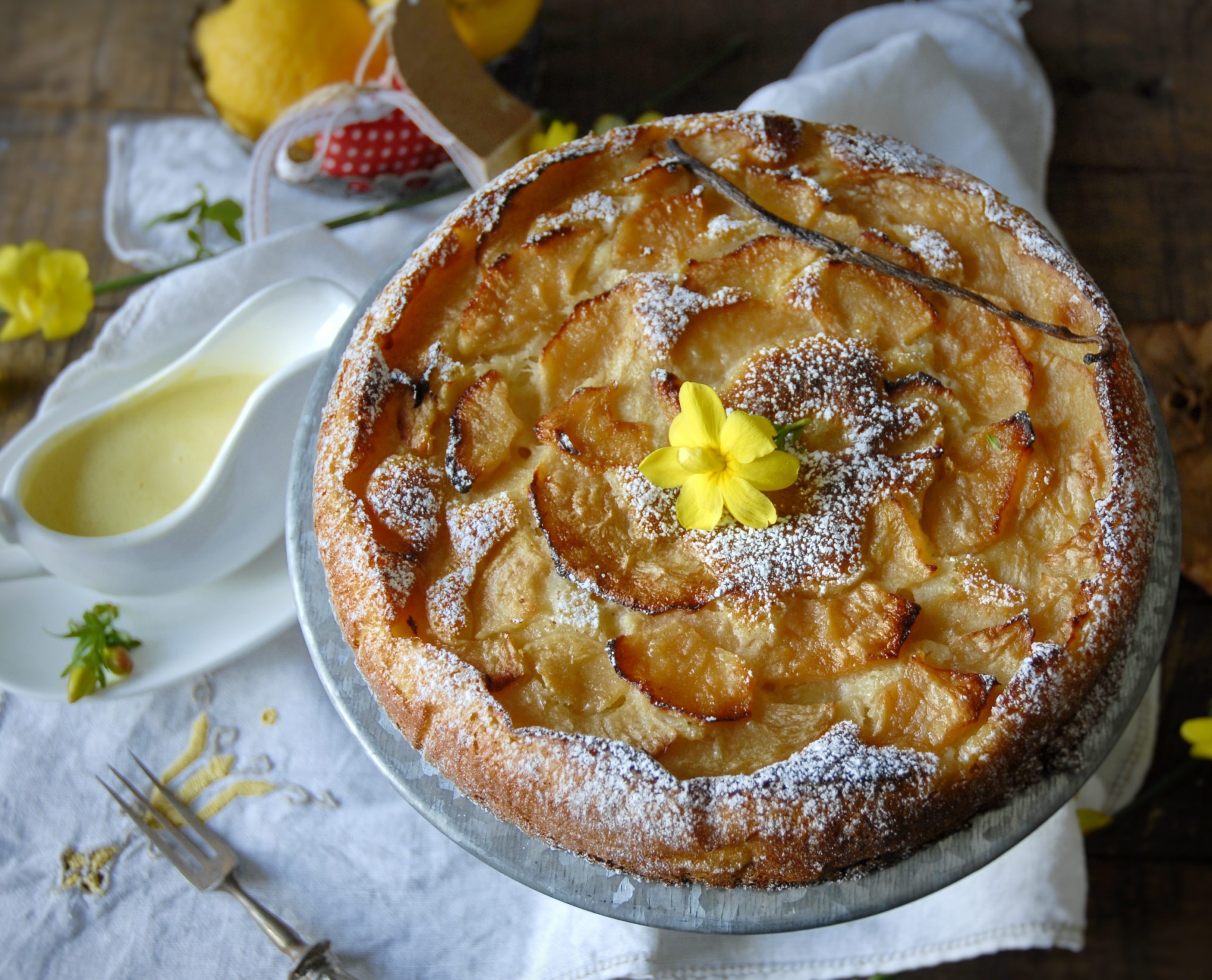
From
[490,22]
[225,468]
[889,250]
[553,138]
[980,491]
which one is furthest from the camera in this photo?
[490,22]

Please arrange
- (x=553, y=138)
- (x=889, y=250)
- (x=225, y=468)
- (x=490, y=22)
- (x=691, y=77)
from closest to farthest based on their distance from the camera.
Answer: (x=889, y=250) → (x=225, y=468) → (x=553, y=138) → (x=490, y=22) → (x=691, y=77)

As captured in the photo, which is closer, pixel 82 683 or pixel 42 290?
pixel 82 683

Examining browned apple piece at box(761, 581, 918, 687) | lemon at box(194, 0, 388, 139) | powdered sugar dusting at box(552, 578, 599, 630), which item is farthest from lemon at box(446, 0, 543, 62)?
browned apple piece at box(761, 581, 918, 687)


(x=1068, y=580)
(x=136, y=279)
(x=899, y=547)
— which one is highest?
(x=136, y=279)

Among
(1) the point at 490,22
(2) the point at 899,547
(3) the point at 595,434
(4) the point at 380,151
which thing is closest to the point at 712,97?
(1) the point at 490,22

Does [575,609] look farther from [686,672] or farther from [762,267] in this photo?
[762,267]

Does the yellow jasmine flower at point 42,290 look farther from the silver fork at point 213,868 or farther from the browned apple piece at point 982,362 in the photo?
the browned apple piece at point 982,362
